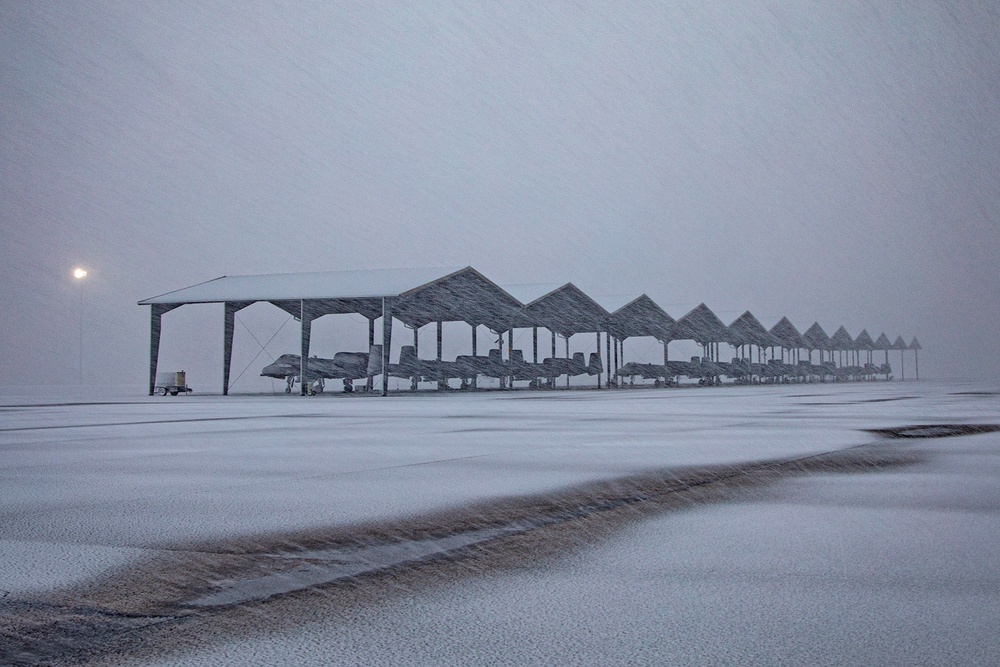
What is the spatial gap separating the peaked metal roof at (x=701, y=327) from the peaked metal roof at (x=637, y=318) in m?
0.90

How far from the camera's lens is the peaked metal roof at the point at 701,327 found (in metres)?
48.0

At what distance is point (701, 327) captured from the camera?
164 ft

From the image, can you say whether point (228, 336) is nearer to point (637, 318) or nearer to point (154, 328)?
point (154, 328)

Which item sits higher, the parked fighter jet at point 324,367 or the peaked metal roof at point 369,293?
the peaked metal roof at point 369,293

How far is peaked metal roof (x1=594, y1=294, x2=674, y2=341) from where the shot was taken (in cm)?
4251

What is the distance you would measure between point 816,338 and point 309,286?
138ft

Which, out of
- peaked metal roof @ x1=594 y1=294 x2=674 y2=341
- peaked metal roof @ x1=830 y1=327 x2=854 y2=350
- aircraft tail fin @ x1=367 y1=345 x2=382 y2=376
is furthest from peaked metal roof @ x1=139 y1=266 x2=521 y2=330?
peaked metal roof @ x1=830 y1=327 x2=854 y2=350

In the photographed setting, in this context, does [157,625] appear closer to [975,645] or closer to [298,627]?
[298,627]

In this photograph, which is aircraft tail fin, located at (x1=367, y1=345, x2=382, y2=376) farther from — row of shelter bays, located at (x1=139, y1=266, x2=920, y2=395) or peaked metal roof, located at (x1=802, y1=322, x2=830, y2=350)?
peaked metal roof, located at (x1=802, y1=322, x2=830, y2=350)

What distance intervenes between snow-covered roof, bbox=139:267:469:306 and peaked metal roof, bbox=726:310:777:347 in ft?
81.7

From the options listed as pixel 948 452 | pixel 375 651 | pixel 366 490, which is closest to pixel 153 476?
pixel 366 490

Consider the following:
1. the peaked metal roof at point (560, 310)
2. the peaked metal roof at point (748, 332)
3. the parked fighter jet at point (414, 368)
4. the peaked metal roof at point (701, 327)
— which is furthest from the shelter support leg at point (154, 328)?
the peaked metal roof at point (748, 332)

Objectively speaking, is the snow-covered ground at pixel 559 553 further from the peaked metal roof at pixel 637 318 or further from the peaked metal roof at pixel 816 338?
the peaked metal roof at pixel 816 338

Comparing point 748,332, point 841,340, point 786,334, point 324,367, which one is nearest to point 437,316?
point 324,367
